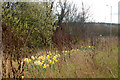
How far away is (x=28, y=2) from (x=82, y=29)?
4453 mm

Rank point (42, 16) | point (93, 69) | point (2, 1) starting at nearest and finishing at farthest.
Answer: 1. point (93, 69)
2. point (2, 1)
3. point (42, 16)

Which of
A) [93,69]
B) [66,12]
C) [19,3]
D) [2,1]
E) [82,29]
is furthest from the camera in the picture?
[66,12]

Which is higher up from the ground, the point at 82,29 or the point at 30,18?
the point at 30,18

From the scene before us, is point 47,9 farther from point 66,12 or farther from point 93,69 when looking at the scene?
point 93,69

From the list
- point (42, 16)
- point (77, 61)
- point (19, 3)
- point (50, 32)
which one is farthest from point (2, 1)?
point (77, 61)

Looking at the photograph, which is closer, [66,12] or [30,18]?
[30,18]

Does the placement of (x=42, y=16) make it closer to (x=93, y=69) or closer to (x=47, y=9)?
(x=47, y=9)

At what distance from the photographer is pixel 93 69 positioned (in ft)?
10.6

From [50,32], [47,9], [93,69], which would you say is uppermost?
[47,9]

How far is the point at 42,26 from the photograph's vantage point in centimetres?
746

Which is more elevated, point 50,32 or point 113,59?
point 50,32

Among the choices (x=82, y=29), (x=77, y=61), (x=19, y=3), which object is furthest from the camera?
(x=82, y=29)

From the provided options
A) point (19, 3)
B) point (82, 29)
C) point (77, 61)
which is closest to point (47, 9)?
→ point (19, 3)

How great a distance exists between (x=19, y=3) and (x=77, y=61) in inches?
186
